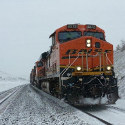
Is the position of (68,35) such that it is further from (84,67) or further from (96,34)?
(84,67)

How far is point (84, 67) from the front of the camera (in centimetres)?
823

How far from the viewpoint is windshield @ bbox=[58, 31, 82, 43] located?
915 centimetres

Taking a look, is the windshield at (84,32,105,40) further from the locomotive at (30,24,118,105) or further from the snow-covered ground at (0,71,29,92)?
the snow-covered ground at (0,71,29,92)

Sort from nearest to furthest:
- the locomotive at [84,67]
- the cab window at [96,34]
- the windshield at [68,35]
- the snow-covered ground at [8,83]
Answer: the locomotive at [84,67]
the windshield at [68,35]
the cab window at [96,34]
the snow-covered ground at [8,83]

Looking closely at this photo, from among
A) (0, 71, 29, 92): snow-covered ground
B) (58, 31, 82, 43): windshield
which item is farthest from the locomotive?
(0, 71, 29, 92): snow-covered ground

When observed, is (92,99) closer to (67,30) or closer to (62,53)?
(62,53)

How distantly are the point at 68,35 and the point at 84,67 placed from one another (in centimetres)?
173

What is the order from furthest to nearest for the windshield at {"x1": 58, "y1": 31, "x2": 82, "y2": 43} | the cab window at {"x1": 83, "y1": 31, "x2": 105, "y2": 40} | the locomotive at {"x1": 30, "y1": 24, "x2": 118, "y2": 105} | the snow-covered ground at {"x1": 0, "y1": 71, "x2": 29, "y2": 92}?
the snow-covered ground at {"x1": 0, "y1": 71, "x2": 29, "y2": 92}, the cab window at {"x1": 83, "y1": 31, "x2": 105, "y2": 40}, the windshield at {"x1": 58, "y1": 31, "x2": 82, "y2": 43}, the locomotive at {"x1": 30, "y1": 24, "x2": 118, "y2": 105}

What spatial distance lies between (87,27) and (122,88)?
4.47m

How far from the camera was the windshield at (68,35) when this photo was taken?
9148 mm

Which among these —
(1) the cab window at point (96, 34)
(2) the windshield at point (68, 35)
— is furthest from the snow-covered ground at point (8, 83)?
(1) the cab window at point (96, 34)

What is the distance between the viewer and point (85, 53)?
843 centimetres

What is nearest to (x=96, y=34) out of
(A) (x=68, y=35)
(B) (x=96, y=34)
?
(B) (x=96, y=34)

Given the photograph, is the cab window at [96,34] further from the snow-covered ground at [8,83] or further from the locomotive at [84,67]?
the snow-covered ground at [8,83]
